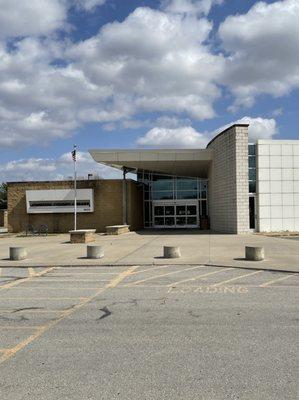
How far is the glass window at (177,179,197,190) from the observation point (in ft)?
136

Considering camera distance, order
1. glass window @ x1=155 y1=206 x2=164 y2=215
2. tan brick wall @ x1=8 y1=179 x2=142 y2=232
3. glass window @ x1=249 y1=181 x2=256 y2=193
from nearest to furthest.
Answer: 1. glass window @ x1=249 y1=181 x2=256 y2=193
2. tan brick wall @ x1=8 y1=179 x2=142 y2=232
3. glass window @ x1=155 y1=206 x2=164 y2=215

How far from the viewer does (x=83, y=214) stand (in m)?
36.0

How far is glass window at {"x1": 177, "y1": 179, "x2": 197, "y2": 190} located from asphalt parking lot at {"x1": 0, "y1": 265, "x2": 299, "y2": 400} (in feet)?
97.0

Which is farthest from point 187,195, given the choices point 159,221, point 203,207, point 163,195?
point 159,221

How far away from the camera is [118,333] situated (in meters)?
7.02

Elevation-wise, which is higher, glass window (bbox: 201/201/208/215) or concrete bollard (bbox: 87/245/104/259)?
glass window (bbox: 201/201/208/215)

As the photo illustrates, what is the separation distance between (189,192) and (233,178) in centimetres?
1221

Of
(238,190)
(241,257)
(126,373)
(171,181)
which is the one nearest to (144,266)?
(241,257)

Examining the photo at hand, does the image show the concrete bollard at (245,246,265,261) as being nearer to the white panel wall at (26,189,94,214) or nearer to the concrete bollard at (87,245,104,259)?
the concrete bollard at (87,245,104,259)

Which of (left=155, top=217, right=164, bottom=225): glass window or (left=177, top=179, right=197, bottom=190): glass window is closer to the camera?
(left=177, top=179, right=197, bottom=190): glass window

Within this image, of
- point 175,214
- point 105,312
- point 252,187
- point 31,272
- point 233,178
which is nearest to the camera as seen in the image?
point 105,312

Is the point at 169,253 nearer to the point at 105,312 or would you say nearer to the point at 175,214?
the point at 105,312

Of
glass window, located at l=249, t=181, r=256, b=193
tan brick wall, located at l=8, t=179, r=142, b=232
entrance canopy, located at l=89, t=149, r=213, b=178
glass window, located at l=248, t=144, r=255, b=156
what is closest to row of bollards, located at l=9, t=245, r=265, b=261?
glass window, located at l=249, t=181, r=256, b=193

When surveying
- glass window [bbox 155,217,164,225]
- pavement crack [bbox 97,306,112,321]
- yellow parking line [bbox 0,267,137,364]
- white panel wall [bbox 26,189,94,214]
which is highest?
white panel wall [bbox 26,189,94,214]
